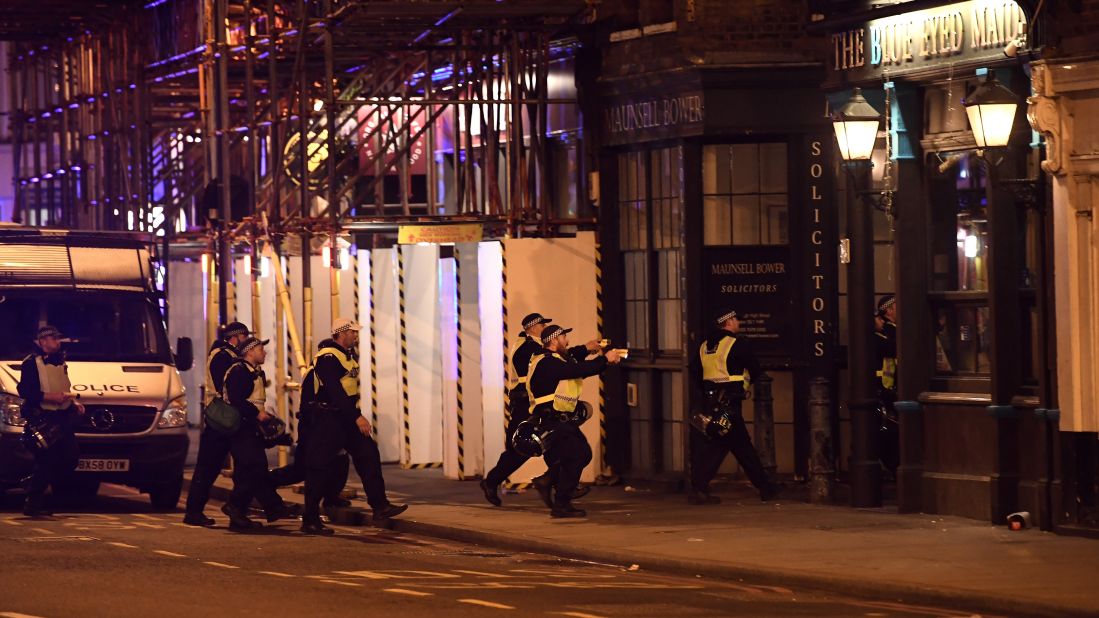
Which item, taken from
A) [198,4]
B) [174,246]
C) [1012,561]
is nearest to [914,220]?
[1012,561]

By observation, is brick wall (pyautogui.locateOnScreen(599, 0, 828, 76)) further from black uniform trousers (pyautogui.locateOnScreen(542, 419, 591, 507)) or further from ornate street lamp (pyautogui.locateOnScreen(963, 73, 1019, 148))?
black uniform trousers (pyautogui.locateOnScreen(542, 419, 591, 507))

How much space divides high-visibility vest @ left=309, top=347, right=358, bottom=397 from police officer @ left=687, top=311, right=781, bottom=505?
3.27 meters

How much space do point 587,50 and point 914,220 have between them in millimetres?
4873

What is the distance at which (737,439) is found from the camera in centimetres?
1952

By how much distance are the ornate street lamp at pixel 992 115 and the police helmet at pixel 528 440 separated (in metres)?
4.75

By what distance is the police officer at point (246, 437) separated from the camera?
61.4ft

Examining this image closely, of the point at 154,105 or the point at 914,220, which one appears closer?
the point at 914,220

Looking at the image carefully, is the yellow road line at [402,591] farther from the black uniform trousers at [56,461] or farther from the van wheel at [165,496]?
the van wheel at [165,496]

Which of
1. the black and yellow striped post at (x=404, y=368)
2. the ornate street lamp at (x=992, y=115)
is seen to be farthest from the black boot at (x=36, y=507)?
the ornate street lamp at (x=992, y=115)

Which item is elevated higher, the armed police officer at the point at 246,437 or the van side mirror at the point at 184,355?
the van side mirror at the point at 184,355

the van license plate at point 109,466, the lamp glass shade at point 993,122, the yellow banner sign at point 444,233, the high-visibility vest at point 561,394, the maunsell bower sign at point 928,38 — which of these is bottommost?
the van license plate at point 109,466

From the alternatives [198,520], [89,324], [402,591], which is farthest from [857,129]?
[89,324]

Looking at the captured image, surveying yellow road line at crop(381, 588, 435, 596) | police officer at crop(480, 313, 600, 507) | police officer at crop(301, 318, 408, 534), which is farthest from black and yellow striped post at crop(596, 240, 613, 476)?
yellow road line at crop(381, 588, 435, 596)

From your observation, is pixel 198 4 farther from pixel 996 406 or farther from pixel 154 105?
pixel 996 406
